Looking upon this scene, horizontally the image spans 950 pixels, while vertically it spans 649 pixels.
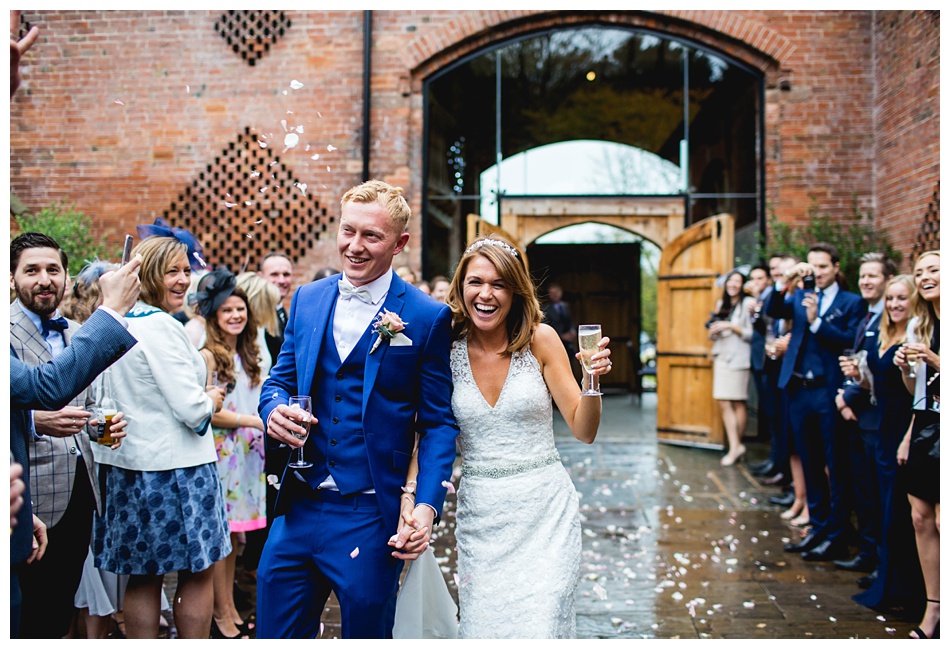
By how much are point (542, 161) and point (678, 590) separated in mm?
6386

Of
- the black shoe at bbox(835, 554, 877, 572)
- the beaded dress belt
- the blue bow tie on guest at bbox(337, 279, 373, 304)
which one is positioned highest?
the blue bow tie on guest at bbox(337, 279, 373, 304)

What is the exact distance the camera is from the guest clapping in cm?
318

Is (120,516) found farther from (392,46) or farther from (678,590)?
(392,46)

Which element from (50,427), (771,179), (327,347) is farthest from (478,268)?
(771,179)

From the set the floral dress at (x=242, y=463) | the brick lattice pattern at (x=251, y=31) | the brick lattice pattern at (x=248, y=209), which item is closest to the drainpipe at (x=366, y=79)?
the brick lattice pattern at (x=248, y=209)

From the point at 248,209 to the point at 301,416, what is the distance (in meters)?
7.56

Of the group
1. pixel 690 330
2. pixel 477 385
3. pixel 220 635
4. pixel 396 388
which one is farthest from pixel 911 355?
pixel 690 330

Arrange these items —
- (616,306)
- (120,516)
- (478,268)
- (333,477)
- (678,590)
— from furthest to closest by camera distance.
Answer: (616,306) < (678,590) < (120,516) < (478,268) < (333,477)

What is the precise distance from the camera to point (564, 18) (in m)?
9.27

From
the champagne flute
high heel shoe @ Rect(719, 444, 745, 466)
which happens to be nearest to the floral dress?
the champagne flute

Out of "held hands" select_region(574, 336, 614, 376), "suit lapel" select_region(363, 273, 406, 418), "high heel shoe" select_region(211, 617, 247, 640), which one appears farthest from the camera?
"high heel shoe" select_region(211, 617, 247, 640)

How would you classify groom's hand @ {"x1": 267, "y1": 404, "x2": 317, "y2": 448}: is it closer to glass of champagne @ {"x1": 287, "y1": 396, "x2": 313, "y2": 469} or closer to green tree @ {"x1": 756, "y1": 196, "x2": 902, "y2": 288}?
glass of champagne @ {"x1": 287, "y1": 396, "x2": 313, "y2": 469}

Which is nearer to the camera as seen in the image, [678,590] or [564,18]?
[678,590]

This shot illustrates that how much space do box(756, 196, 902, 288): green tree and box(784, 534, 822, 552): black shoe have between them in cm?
362
